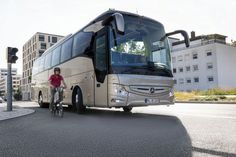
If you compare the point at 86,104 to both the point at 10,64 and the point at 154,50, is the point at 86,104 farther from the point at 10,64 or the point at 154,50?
the point at 10,64

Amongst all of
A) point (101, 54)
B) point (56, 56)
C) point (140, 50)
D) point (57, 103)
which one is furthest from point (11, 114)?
point (140, 50)

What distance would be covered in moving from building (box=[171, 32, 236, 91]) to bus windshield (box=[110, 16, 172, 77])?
53.0 metres

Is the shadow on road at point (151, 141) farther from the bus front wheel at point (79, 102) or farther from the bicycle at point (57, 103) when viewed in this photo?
the bus front wheel at point (79, 102)

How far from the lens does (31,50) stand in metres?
105

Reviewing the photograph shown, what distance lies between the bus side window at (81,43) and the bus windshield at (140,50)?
1.71m

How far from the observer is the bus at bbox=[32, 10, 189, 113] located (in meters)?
9.29

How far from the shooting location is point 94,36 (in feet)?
35.2

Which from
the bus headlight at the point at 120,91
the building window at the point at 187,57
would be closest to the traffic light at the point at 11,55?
the bus headlight at the point at 120,91

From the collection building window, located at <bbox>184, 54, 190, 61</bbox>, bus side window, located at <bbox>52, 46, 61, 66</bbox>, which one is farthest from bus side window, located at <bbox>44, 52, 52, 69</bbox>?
building window, located at <bbox>184, 54, 190, 61</bbox>

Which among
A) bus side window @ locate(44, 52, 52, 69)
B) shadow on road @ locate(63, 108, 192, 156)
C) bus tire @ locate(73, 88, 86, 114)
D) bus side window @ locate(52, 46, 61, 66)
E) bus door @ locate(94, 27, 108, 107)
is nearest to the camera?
shadow on road @ locate(63, 108, 192, 156)

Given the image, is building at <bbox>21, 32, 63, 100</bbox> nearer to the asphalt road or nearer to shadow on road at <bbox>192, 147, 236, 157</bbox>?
the asphalt road

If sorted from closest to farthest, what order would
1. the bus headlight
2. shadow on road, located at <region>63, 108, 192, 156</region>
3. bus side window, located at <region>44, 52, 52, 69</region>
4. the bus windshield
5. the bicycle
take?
shadow on road, located at <region>63, 108, 192, 156</region> < the bus headlight < the bus windshield < the bicycle < bus side window, located at <region>44, 52, 52, 69</region>

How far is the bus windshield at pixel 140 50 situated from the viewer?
31.0 ft

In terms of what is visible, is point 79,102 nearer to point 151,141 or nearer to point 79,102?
point 79,102
